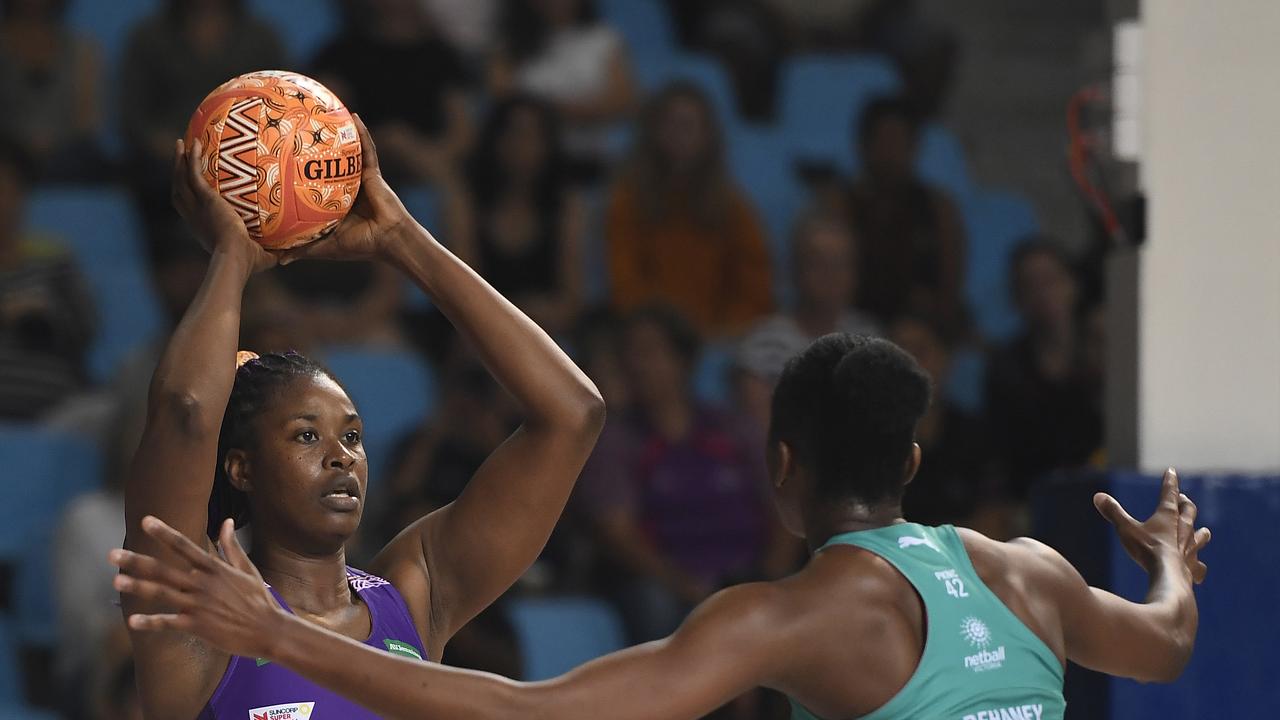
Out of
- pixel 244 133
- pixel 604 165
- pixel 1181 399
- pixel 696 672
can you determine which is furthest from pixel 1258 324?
pixel 604 165

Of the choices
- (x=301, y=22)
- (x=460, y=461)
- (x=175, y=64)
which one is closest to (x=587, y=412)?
(x=460, y=461)

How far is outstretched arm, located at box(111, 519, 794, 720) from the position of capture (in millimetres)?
2539

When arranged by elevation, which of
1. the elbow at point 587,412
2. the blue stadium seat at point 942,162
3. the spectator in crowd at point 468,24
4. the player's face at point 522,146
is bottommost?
the blue stadium seat at point 942,162

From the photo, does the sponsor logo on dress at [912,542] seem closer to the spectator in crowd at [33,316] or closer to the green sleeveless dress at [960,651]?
the green sleeveless dress at [960,651]

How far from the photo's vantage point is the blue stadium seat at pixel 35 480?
6.48 meters

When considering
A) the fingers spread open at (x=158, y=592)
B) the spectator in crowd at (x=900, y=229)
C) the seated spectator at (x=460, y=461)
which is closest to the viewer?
the fingers spread open at (x=158, y=592)

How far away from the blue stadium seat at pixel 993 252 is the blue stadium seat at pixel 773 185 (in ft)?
2.99

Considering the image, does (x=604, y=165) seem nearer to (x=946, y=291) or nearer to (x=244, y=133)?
(x=946, y=291)

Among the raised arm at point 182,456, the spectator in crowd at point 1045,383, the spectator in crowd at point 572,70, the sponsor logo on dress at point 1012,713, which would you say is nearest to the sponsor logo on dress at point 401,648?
the raised arm at point 182,456

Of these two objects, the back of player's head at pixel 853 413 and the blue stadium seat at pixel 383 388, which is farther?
the blue stadium seat at pixel 383 388

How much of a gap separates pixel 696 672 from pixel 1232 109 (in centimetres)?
233

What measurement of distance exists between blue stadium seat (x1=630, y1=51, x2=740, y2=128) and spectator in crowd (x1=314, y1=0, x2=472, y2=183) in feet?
4.02

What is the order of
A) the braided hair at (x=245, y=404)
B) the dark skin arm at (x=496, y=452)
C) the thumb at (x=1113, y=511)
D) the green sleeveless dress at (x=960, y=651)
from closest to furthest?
the green sleeveless dress at (x=960, y=651) → the braided hair at (x=245, y=404) → the dark skin arm at (x=496, y=452) → the thumb at (x=1113, y=511)

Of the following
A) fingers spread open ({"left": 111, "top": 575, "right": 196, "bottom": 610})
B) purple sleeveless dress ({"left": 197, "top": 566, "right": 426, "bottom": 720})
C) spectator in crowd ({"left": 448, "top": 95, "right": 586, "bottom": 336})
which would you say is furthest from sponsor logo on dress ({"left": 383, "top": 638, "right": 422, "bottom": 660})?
spectator in crowd ({"left": 448, "top": 95, "right": 586, "bottom": 336})
